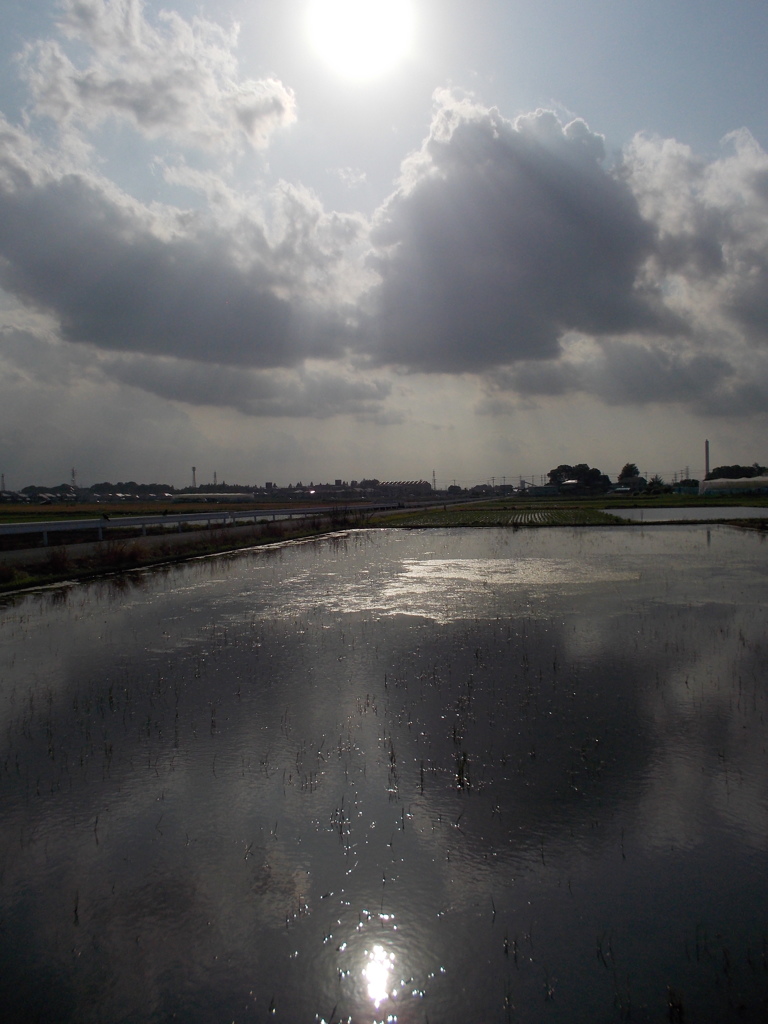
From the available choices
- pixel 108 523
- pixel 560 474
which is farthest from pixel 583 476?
pixel 108 523

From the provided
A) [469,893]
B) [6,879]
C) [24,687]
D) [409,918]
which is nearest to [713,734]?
[469,893]

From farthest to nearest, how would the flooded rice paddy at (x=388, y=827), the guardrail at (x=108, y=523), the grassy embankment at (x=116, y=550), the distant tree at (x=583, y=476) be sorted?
1. the distant tree at (x=583, y=476)
2. the guardrail at (x=108, y=523)
3. the grassy embankment at (x=116, y=550)
4. the flooded rice paddy at (x=388, y=827)

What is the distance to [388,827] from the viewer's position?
5.31 m

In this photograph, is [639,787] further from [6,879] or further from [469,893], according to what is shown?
[6,879]

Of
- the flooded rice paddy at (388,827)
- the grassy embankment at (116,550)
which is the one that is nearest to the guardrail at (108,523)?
the grassy embankment at (116,550)

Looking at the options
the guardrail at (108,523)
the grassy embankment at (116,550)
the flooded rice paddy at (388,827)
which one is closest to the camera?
the flooded rice paddy at (388,827)

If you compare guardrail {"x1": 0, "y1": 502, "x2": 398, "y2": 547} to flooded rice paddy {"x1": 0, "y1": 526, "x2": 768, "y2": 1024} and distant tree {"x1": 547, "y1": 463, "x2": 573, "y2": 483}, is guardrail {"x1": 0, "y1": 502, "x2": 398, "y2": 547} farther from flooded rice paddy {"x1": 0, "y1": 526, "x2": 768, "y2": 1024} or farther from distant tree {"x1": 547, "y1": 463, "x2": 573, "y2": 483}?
distant tree {"x1": 547, "y1": 463, "x2": 573, "y2": 483}

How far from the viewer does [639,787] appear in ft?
19.3

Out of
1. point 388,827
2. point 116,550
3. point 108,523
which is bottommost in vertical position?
point 388,827

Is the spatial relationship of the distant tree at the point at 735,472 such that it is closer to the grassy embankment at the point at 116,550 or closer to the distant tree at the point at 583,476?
the distant tree at the point at 583,476

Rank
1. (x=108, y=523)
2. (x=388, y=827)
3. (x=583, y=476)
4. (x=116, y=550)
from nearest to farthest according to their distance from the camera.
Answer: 1. (x=388, y=827)
2. (x=116, y=550)
3. (x=108, y=523)
4. (x=583, y=476)

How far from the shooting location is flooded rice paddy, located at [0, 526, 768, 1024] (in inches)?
149

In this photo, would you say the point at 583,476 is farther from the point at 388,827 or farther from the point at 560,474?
the point at 388,827

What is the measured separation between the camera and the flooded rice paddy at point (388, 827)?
3789 mm
